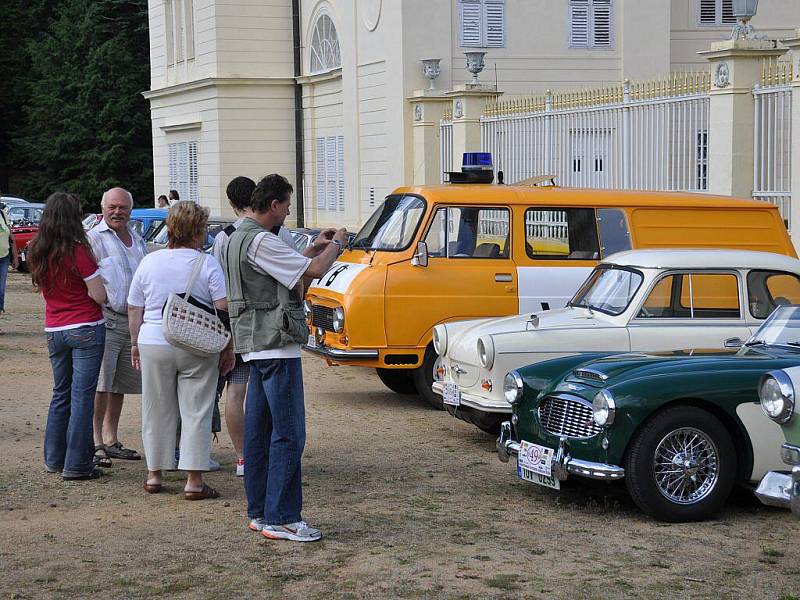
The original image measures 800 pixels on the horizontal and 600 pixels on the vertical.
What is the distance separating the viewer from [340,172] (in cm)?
3047

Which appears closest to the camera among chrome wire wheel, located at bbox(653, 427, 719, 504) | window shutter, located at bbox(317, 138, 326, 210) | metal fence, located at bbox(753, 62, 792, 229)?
chrome wire wheel, located at bbox(653, 427, 719, 504)

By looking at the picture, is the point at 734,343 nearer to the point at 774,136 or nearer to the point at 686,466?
the point at 686,466

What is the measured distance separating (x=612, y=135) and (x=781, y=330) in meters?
10.7

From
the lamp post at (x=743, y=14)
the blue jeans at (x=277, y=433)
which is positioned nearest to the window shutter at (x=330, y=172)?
the lamp post at (x=743, y=14)

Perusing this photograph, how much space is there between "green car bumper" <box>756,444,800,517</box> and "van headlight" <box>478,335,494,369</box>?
10.6 ft

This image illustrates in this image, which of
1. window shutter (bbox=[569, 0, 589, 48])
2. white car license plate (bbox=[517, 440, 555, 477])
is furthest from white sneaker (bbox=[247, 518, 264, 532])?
window shutter (bbox=[569, 0, 589, 48])

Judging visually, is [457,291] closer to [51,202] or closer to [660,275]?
[660,275]

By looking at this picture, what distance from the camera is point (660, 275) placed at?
9688 millimetres

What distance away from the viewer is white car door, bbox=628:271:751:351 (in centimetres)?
963

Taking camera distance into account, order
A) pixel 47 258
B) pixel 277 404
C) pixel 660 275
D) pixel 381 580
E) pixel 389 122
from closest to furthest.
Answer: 1. pixel 381 580
2. pixel 277 404
3. pixel 47 258
4. pixel 660 275
5. pixel 389 122

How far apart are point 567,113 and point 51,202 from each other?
12592 millimetres

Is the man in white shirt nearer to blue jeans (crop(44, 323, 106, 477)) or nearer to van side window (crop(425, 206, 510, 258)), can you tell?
blue jeans (crop(44, 323, 106, 477))

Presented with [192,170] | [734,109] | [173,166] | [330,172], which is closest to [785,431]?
[734,109]

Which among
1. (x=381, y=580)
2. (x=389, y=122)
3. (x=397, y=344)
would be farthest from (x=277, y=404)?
(x=389, y=122)
